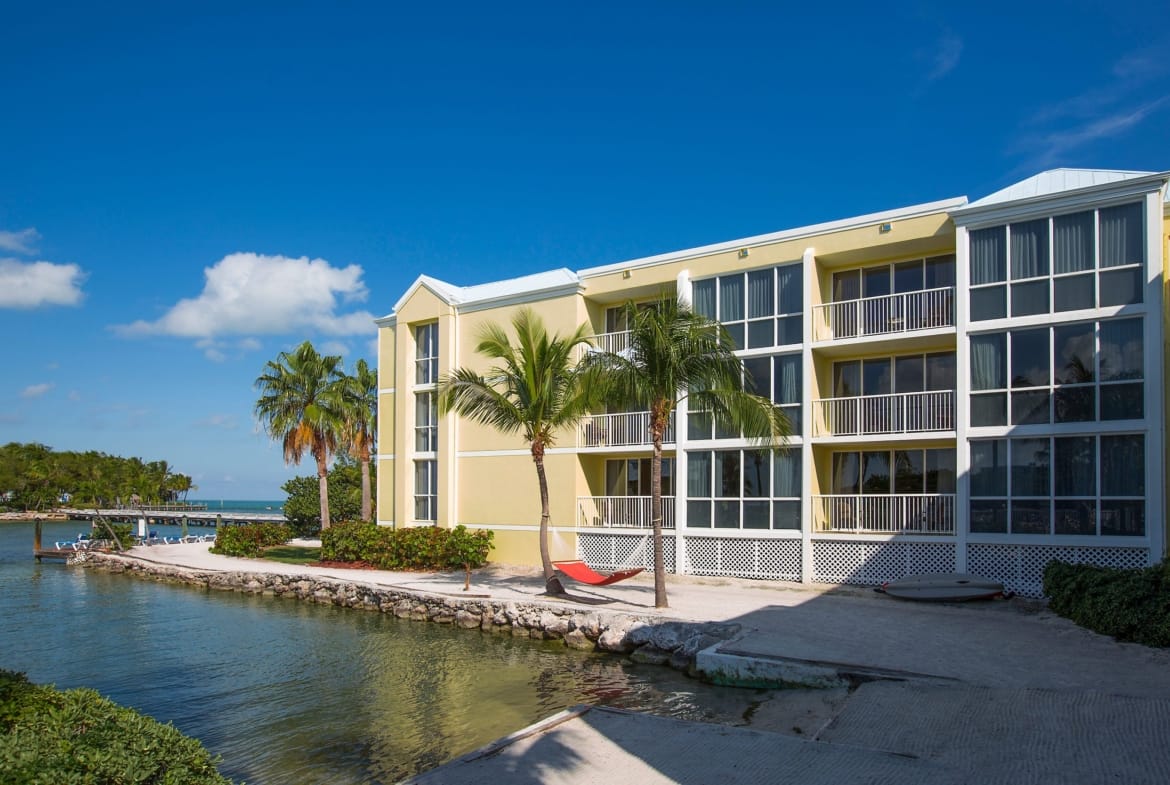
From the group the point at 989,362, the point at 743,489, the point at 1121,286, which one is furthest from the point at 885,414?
the point at 1121,286

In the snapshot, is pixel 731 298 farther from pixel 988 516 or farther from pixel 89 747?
pixel 89 747

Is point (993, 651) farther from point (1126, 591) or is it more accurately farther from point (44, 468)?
point (44, 468)

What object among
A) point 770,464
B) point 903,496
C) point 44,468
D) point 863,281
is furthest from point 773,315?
point 44,468

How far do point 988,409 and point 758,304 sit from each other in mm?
6224

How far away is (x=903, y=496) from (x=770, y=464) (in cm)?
326

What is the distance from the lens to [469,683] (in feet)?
42.8

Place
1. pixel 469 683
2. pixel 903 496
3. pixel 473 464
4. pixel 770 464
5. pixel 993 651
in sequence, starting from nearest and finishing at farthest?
1. pixel 993 651
2. pixel 469 683
3. pixel 903 496
4. pixel 770 464
5. pixel 473 464

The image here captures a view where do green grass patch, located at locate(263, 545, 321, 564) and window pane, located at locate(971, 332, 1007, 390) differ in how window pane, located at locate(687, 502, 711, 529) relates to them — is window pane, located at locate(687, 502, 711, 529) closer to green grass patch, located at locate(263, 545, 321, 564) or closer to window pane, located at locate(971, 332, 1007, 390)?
window pane, located at locate(971, 332, 1007, 390)

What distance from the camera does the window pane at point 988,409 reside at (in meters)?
17.3

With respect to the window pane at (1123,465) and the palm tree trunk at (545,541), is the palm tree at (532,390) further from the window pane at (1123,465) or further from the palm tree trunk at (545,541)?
the window pane at (1123,465)

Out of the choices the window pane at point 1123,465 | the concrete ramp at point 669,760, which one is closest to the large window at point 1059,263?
the window pane at point 1123,465

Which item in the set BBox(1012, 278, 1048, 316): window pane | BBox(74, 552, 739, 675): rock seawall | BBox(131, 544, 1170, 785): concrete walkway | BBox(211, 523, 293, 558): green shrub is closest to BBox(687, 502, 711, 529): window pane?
BBox(74, 552, 739, 675): rock seawall

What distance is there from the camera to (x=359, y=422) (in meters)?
32.7

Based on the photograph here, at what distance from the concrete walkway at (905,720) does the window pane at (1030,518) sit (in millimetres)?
2609
